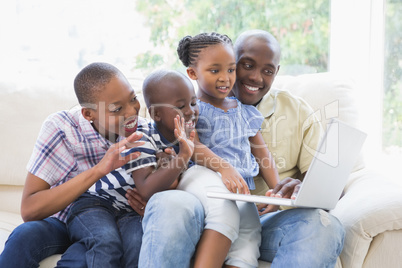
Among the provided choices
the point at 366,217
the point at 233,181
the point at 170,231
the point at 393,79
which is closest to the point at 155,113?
the point at 233,181

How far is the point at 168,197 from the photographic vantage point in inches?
53.3

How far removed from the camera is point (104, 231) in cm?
142

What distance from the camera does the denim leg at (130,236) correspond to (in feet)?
4.68

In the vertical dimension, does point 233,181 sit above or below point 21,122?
below

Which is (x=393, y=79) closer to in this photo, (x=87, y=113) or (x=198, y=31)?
(x=198, y=31)

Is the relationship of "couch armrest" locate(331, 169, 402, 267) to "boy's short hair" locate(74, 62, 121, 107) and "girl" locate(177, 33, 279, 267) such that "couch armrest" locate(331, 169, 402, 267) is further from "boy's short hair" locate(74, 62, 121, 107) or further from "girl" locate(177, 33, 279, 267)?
"boy's short hair" locate(74, 62, 121, 107)

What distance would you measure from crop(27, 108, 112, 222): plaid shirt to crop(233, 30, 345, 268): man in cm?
58

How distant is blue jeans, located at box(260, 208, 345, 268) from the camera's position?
129 cm

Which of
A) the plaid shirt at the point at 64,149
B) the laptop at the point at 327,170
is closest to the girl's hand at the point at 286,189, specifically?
the laptop at the point at 327,170

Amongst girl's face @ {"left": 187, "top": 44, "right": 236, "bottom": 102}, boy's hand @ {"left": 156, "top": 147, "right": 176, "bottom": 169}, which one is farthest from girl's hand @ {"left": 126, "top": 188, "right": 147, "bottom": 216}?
girl's face @ {"left": 187, "top": 44, "right": 236, "bottom": 102}

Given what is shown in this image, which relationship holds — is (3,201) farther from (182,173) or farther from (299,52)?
(299,52)

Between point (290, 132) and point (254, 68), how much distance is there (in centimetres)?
30

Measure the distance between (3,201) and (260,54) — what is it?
1206 millimetres

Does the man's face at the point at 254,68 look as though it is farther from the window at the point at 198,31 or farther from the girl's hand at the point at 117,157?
the window at the point at 198,31
